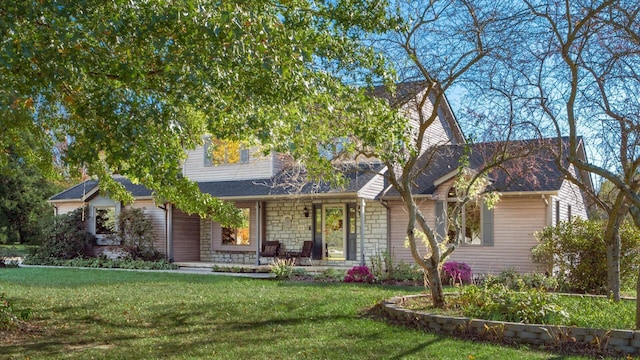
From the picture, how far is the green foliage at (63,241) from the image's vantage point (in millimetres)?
23906

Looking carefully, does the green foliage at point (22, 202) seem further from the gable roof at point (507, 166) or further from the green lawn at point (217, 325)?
the gable roof at point (507, 166)

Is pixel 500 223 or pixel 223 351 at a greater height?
pixel 500 223

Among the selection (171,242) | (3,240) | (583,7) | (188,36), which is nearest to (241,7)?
(188,36)

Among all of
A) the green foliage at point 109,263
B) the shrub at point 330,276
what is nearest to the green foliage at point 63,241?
the green foliage at point 109,263

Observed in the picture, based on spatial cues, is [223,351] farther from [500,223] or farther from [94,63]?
[500,223]

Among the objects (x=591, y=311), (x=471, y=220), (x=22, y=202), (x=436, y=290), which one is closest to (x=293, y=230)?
(x=471, y=220)

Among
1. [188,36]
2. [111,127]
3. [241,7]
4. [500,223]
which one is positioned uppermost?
[241,7]

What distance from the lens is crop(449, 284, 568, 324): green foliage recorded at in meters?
8.34

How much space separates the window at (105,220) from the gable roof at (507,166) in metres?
12.2

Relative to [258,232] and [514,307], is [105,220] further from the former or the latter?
[514,307]

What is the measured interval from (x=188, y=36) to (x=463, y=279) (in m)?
10.9

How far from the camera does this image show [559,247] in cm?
1473

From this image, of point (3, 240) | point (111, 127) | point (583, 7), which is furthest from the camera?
point (3, 240)

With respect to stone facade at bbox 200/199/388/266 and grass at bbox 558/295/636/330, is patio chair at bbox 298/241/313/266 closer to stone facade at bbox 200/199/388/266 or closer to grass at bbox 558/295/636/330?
stone facade at bbox 200/199/388/266
